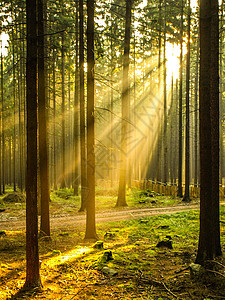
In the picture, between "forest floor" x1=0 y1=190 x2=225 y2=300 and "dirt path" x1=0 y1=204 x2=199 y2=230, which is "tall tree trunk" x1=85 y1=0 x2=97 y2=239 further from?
"dirt path" x1=0 y1=204 x2=199 y2=230

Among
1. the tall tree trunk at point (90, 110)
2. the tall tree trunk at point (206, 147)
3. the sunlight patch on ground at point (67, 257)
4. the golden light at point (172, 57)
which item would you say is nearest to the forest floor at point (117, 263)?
the sunlight patch on ground at point (67, 257)

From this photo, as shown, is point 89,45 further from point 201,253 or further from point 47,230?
point 201,253

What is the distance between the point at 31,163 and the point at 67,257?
340 centimetres

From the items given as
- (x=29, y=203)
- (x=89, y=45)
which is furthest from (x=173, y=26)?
(x=29, y=203)

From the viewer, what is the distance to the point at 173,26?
22328 mm

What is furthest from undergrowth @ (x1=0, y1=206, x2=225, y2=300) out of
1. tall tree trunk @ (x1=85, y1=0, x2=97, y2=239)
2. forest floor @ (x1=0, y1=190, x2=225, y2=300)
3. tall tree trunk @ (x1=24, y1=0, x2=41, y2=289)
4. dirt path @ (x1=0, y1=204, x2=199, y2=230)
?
tall tree trunk @ (x1=85, y1=0, x2=97, y2=239)

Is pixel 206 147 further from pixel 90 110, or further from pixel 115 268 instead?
pixel 90 110

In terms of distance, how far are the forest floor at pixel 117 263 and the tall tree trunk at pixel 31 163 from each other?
480mm

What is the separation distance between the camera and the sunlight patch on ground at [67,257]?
6934 mm

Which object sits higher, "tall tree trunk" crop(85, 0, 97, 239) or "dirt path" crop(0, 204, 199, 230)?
"tall tree trunk" crop(85, 0, 97, 239)

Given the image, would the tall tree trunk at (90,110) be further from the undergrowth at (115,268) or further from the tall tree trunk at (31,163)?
the tall tree trunk at (31,163)

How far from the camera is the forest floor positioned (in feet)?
17.3

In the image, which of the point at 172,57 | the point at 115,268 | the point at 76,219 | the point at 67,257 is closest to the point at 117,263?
the point at 115,268

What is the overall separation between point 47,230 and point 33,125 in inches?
213
